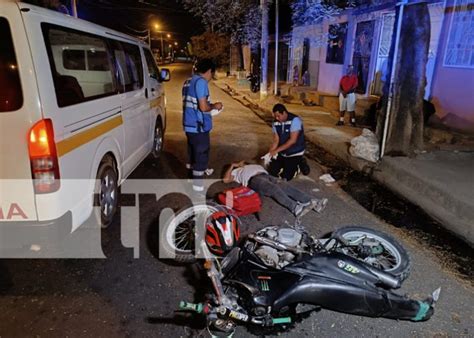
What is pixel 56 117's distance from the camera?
111 inches

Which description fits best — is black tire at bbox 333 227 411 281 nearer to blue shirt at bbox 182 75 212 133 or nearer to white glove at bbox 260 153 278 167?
white glove at bbox 260 153 278 167

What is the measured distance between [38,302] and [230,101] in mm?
14278

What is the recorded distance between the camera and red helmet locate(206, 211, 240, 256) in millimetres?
2846

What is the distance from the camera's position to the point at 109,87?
13.4 ft

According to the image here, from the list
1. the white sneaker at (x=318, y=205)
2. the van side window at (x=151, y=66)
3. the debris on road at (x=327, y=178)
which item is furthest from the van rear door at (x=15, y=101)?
the debris on road at (x=327, y=178)

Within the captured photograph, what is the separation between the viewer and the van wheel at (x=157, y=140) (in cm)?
648

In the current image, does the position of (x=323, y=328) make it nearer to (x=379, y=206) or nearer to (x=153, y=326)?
(x=153, y=326)

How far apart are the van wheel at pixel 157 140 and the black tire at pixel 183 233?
126 inches

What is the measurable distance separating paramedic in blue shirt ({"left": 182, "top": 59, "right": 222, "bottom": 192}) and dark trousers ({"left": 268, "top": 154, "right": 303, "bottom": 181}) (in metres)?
1.21

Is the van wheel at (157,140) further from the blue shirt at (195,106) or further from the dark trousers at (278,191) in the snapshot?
the dark trousers at (278,191)

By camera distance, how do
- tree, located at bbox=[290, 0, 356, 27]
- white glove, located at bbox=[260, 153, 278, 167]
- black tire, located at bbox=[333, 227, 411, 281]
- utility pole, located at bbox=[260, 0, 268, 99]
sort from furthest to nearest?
utility pole, located at bbox=[260, 0, 268, 99] → tree, located at bbox=[290, 0, 356, 27] → white glove, located at bbox=[260, 153, 278, 167] → black tire, located at bbox=[333, 227, 411, 281]

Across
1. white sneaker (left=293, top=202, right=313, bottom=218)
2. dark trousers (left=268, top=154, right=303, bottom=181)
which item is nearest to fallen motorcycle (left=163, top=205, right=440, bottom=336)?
white sneaker (left=293, top=202, right=313, bottom=218)

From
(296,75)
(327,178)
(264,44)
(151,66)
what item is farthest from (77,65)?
(296,75)

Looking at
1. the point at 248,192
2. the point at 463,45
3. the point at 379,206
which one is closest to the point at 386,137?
the point at 379,206
